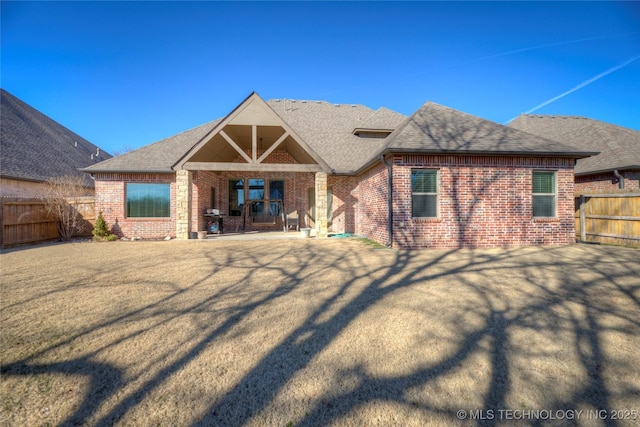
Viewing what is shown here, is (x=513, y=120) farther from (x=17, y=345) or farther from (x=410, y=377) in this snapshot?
(x=17, y=345)

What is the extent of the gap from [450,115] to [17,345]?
44.2 feet

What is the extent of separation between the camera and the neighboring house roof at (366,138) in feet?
30.9

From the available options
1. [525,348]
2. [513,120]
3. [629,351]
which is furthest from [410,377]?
[513,120]

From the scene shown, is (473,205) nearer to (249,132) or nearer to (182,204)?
(249,132)

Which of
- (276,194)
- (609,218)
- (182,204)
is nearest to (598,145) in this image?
(609,218)

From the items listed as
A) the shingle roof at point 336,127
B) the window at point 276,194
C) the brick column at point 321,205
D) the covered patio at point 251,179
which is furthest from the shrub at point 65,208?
the shingle roof at point 336,127

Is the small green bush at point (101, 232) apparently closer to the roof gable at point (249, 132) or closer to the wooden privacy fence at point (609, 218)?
the roof gable at point (249, 132)

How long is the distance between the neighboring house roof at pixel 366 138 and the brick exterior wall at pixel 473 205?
46 centimetres

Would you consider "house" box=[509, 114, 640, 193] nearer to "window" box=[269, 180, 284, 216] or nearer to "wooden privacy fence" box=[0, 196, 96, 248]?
"window" box=[269, 180, 284, 216]

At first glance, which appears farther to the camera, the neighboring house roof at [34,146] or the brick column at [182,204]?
the neighboring house roof at [34,146]

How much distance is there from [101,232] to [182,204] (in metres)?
3.50

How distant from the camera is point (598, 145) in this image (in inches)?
525

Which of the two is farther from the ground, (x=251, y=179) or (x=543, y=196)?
(x=251, y=179)

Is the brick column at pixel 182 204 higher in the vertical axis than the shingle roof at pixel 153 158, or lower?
lower
